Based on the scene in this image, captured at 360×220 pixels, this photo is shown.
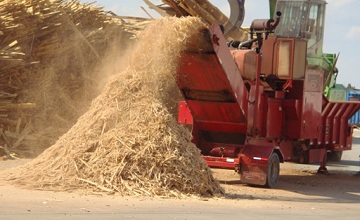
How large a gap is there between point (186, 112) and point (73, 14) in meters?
5.76

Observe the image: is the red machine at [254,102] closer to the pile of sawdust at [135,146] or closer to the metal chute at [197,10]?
the pile of sawdust at [135,146]

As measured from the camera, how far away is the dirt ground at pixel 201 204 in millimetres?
11047

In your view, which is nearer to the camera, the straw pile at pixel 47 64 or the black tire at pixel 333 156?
the straw pile at pixel 47 64

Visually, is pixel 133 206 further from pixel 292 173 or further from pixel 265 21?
pixel 292 173

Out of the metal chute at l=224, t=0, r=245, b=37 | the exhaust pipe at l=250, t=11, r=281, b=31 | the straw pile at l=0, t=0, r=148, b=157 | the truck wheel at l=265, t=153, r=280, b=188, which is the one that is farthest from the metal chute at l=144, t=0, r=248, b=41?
the truck wheel at l=265, t=153, r=280, b=188

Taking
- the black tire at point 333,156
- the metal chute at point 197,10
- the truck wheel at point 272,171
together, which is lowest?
the black tire at point 333,156

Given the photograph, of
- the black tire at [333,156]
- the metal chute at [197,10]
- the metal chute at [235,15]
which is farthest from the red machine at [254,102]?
the black tire at [333,156]

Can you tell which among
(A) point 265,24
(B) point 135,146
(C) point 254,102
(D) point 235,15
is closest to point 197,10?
(D) point 235,15

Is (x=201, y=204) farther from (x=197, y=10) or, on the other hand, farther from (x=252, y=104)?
(x=197, y=10)

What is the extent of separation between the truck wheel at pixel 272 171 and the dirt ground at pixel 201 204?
16 centimetres

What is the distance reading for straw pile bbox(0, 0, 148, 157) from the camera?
768 inches

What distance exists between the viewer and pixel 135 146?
13359 mm

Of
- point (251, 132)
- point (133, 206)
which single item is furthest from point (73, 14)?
point (133, 206)

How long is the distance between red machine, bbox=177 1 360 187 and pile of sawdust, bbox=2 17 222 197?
0.95 meters
